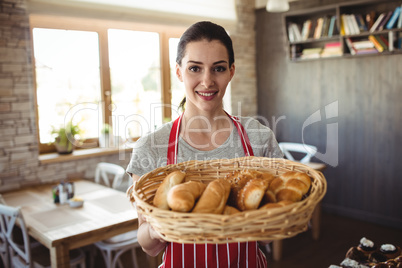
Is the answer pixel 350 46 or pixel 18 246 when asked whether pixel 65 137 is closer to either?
pixel 18 246

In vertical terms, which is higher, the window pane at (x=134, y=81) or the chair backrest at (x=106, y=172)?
the window pane at (x=134, y=81)

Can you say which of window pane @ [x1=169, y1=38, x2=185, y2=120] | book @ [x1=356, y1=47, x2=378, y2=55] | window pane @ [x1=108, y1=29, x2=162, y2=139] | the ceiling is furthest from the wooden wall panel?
window pane @ [x1=108, y1=29, x2=162, y2=139]

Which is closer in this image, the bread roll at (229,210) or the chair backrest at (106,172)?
the bread roll at (229,210)

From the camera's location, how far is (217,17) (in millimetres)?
4473

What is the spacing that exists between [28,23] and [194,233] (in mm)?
3012

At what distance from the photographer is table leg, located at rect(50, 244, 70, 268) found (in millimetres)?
2020

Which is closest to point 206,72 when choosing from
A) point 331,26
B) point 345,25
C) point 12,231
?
point 12,231

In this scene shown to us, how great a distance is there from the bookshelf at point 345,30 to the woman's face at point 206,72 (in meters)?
3.04

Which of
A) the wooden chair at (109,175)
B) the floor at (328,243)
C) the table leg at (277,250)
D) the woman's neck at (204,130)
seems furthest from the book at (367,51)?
the woman's neck at (204,130)

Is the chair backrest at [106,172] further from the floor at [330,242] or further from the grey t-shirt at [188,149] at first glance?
the grey t-shirt at [188,149]

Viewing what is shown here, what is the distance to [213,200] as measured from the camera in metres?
0.85

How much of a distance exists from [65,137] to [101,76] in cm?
76

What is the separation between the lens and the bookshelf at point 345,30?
12.0ft

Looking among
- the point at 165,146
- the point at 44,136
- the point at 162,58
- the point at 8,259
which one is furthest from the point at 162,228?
the point at 162,58
